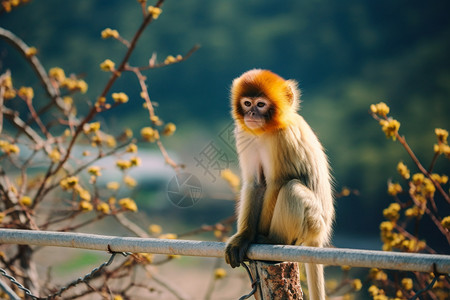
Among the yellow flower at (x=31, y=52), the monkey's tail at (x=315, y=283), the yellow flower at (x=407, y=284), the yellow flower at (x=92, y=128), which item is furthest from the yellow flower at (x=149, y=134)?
the yellow flower at (x=407, y=284)

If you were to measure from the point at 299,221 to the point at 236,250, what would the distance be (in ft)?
1.41

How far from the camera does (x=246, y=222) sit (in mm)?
3311

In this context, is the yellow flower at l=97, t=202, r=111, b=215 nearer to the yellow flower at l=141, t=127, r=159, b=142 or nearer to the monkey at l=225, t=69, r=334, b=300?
the yellow flower at l=141, t=127, r=159, b=142

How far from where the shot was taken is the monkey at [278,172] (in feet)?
10.3

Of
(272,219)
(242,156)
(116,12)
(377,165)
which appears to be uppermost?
(116,12)

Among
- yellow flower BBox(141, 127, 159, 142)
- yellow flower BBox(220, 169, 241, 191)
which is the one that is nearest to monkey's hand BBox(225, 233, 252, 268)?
yellow flower BBox(141, 127, 159, 142)

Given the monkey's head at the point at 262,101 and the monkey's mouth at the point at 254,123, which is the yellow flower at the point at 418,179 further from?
the monkey's mouth at the point at 254,123

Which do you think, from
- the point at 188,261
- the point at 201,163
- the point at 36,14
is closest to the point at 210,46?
the point at 36,14

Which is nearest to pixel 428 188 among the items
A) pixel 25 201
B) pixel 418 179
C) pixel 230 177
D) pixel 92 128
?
pixel 418 179

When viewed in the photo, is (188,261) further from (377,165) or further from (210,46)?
(210,46)

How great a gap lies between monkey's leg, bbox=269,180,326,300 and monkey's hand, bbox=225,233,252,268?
216mm

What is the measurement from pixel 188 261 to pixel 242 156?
6131 millimetres

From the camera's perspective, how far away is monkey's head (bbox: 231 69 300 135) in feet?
11.3

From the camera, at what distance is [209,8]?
41.9 feet
